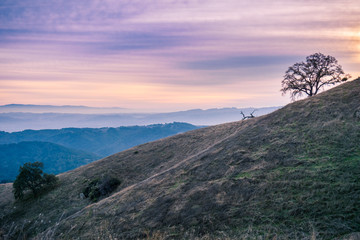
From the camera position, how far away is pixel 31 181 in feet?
107

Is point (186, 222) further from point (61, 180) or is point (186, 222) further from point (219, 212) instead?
point (61, 180)

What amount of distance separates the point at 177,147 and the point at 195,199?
22.1 meters

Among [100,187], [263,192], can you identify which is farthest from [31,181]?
[263,192]

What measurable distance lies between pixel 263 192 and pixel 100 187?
23.1m

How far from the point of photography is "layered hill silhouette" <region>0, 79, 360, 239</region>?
28.8 feet

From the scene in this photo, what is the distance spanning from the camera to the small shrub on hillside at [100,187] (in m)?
27.5

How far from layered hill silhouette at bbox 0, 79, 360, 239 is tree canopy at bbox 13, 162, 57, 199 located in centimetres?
1059

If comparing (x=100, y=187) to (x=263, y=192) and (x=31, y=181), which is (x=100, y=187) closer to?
(x=31, y=181)

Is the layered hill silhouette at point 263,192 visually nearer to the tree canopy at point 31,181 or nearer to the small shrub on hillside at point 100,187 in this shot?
the small shrub on hillside at point 100,187

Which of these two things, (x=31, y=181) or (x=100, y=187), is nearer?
(x=100, y=187)

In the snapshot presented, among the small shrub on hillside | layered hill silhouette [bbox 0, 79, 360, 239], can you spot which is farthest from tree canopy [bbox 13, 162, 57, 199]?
layered hill silhouette [bbox 0, 79, 360, 239]

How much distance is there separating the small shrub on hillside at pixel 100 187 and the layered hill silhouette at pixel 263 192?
4785 millimetres

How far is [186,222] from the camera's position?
10906mm

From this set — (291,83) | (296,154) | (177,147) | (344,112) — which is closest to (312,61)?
(291,83)
